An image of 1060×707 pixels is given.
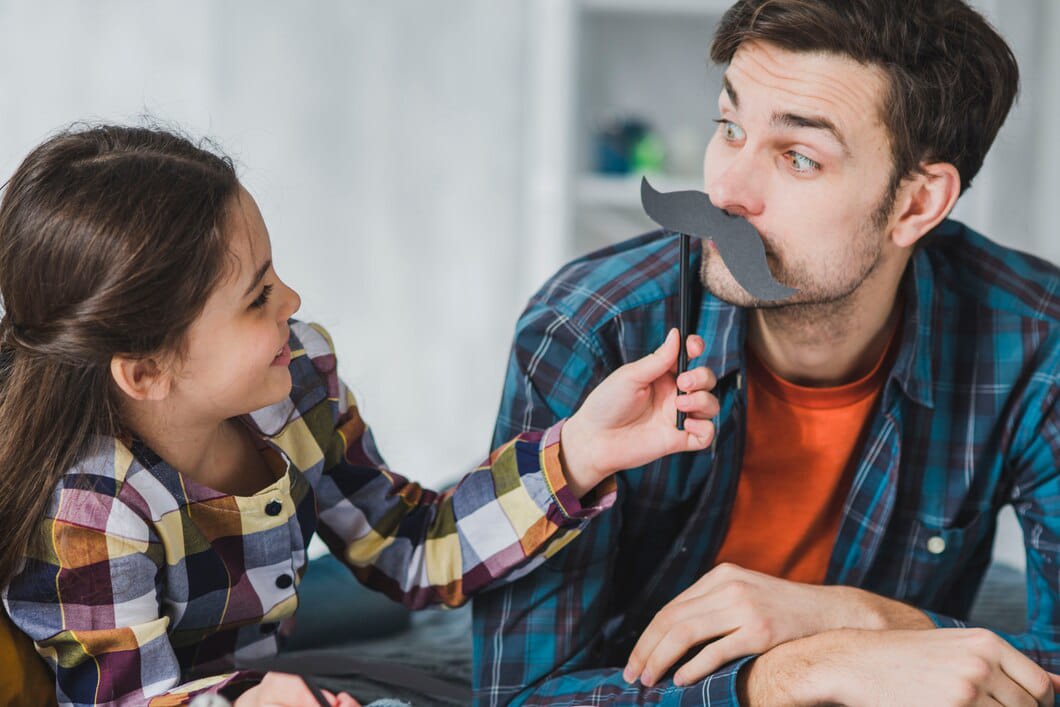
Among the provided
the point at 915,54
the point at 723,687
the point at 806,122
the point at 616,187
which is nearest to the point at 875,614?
the point at 723,687

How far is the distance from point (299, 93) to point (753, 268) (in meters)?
2.14

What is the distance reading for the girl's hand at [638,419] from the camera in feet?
4.11

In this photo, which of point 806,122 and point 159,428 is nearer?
point 159,428

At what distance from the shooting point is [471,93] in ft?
11.0

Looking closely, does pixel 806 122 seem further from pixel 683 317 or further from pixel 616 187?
pixel 616 187

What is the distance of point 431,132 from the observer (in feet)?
11.0

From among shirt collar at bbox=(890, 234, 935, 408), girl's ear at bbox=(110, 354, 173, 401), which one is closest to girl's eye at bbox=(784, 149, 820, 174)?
shirt collar at bbox=(890, 234, 935, 408)

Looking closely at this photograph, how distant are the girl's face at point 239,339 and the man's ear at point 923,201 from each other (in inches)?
32.1

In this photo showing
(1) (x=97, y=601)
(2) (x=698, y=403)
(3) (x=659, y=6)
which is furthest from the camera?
(3) (x=659, y=6)

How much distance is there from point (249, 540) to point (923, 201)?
952mm

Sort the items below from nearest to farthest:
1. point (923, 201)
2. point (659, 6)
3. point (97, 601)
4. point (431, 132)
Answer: point (97, 601) → point (923, 201) → point (659, 6) → point (431, 132)

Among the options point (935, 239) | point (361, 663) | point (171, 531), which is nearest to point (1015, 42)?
point (935, 239)

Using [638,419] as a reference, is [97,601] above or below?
below

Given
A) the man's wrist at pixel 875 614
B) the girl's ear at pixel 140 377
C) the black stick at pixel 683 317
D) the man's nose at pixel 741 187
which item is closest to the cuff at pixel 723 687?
the man's wrist at pixel 875 614
